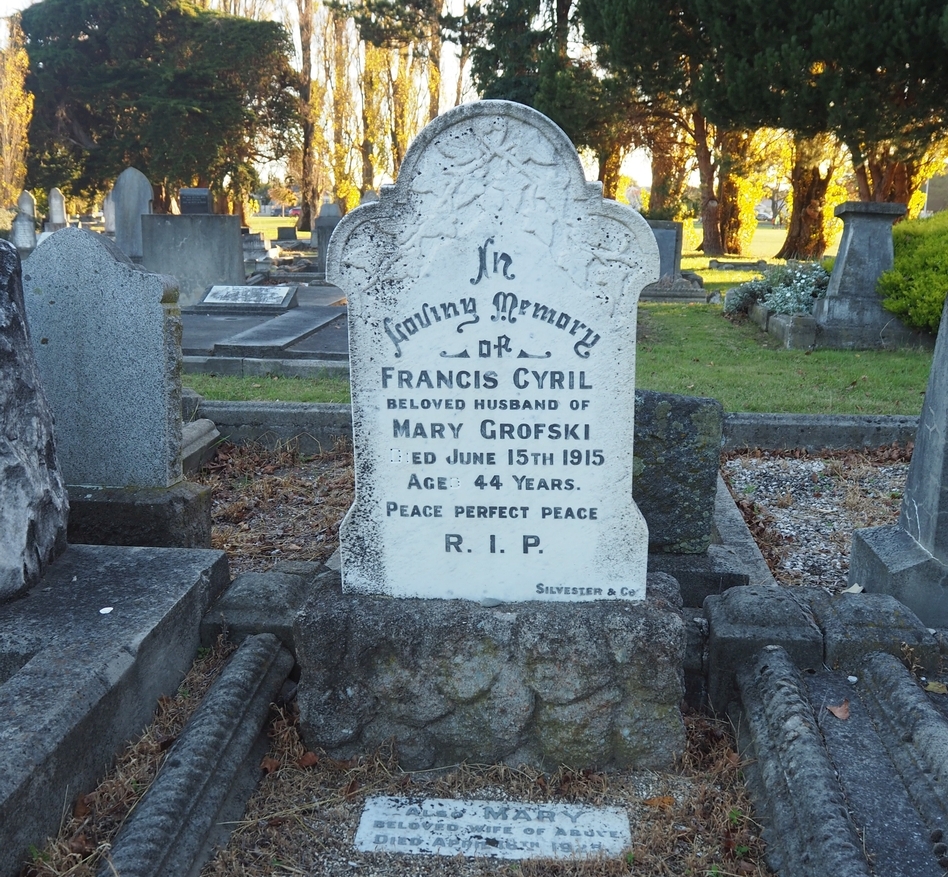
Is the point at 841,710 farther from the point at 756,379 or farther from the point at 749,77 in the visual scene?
the point at 749,77

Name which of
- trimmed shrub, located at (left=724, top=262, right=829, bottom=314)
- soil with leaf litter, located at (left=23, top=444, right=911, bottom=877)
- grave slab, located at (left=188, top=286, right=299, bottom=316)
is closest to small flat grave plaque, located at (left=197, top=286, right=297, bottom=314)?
grave slab, located at (left=188, top=286, right=299, bottom=316)

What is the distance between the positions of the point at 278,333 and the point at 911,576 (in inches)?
305

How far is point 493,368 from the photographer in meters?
2.80

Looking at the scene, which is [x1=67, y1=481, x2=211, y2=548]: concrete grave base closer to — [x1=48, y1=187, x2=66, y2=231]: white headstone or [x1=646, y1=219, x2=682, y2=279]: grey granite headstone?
[x1=646, y1=219, x2=682, y2=279]: grey granite headstone

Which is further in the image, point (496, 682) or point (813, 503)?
point (813, 503)

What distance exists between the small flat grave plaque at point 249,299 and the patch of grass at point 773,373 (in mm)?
5106

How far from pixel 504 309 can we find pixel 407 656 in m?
1.13

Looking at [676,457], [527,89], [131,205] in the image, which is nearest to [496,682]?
[676,457]

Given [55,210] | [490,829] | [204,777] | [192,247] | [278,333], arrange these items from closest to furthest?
[204,777], [490,829], [278,333], [192,247], [55,210]

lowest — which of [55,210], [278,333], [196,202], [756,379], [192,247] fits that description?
[756,379]

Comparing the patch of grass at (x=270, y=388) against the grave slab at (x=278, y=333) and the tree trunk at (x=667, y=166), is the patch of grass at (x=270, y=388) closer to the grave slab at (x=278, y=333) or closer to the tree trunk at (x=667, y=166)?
the grave slab at (x=278, y=333)

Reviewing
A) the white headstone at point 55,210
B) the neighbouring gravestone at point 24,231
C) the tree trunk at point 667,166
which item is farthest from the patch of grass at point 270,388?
the white headstone at point 55,210

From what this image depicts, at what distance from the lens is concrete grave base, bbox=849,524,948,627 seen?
3.54 m

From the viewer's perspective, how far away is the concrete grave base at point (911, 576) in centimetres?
354
